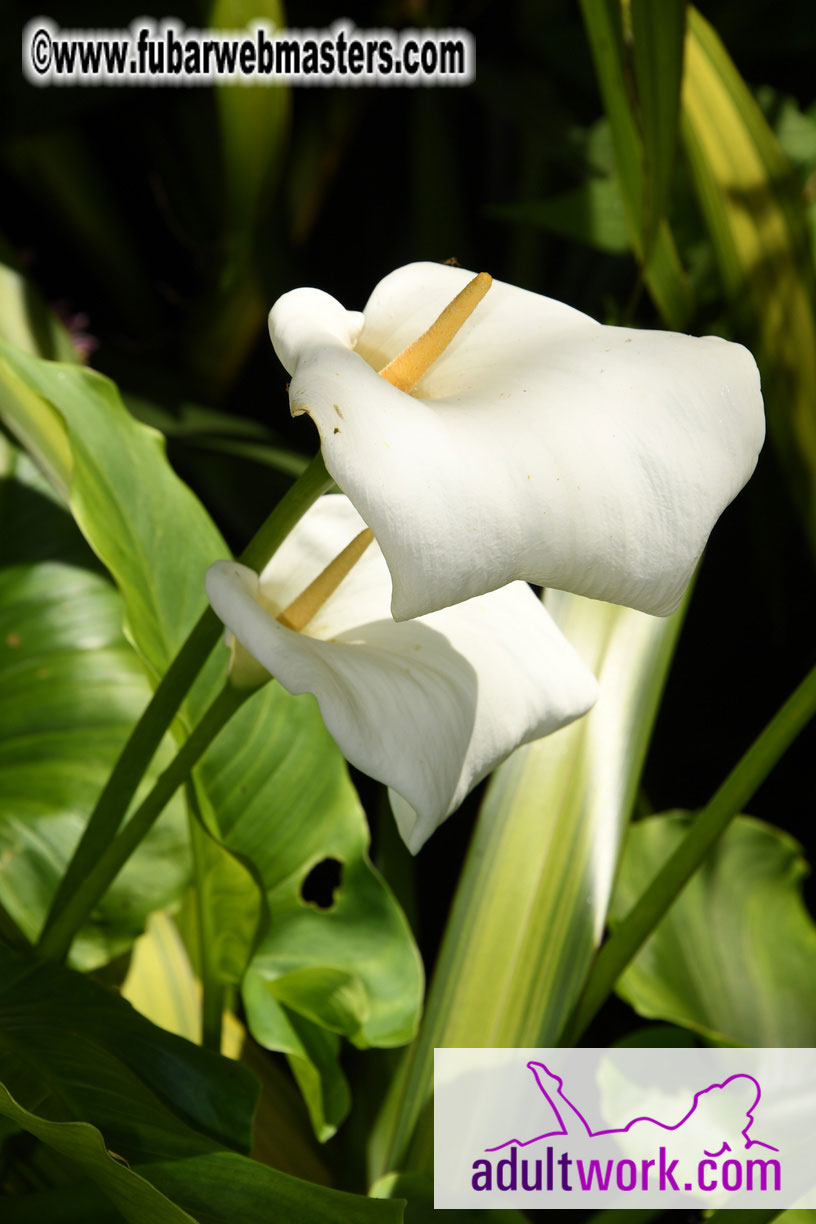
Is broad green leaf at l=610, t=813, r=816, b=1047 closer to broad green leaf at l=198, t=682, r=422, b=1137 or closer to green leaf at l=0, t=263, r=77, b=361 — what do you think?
broad green leaf at l=198, t=682, r=422, b=1137

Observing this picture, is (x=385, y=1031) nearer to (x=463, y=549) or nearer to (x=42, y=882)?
(x=42, y=882)

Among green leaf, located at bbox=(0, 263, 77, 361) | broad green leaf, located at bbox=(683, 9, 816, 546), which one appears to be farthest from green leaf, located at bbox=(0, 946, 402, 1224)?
broad green leaf, located at bbox=(683, 9, 816, 546)

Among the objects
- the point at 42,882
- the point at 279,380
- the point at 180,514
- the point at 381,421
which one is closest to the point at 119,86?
the point at 279,380

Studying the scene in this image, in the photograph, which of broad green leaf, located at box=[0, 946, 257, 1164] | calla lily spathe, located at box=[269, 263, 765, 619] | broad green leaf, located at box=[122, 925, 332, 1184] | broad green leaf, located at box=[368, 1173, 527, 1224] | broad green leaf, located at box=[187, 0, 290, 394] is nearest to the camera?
calla lily spathe, located at box=[269, 263, 765, 619]

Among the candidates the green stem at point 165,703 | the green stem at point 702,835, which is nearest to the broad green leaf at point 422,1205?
the green stem at point 702,835

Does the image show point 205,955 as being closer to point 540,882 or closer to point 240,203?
point 540,882

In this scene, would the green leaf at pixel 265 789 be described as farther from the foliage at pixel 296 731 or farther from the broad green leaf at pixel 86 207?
the broad green leaf at pixel 86 207
